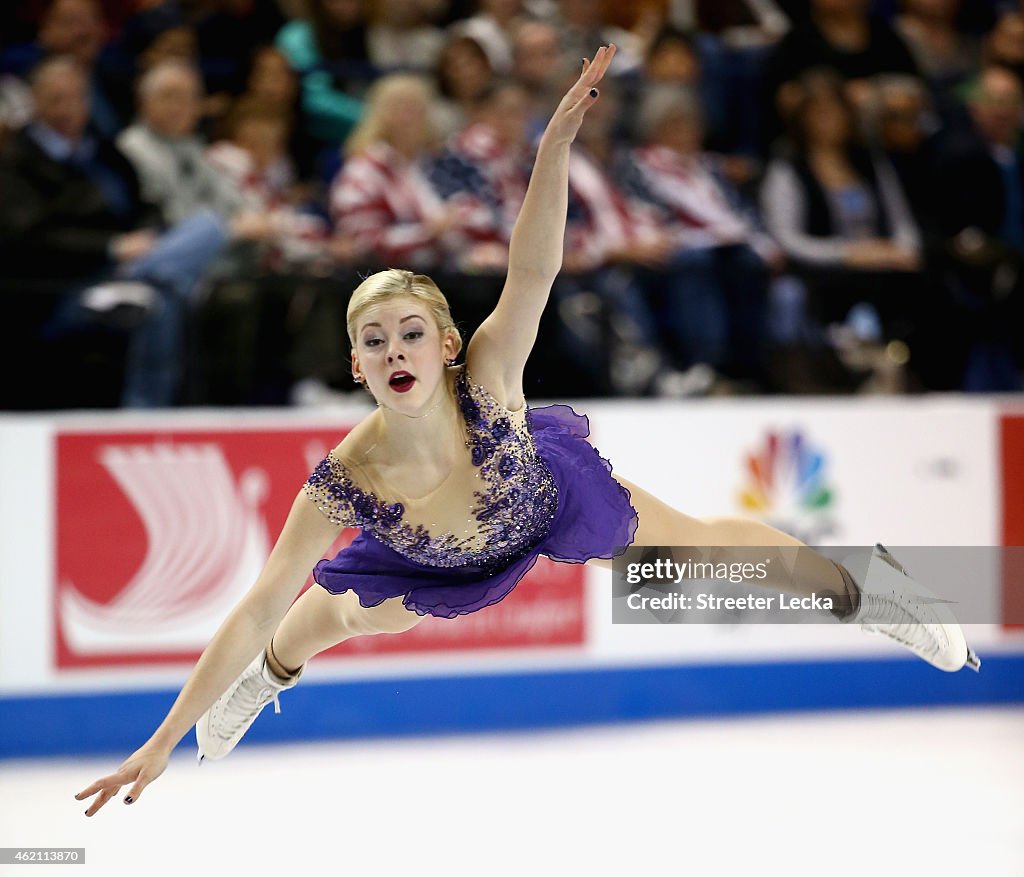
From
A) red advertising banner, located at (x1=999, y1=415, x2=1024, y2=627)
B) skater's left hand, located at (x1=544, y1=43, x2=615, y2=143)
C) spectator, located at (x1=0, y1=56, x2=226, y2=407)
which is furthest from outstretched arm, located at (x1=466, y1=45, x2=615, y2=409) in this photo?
red advertising banner, located at (x1=999, y1=415, x2=1024, y2=627)

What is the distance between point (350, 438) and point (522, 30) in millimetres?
3069

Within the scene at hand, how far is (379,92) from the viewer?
496cm

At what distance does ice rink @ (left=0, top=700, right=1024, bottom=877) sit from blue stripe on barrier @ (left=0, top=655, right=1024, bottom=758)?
9 cm

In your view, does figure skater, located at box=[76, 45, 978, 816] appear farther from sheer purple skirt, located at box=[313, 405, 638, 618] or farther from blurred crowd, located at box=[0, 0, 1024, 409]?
blurred crowd, located at box=[0, 0, 1024, 409]

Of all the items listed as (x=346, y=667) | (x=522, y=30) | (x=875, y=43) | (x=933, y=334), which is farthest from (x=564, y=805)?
(x=875, y=43)

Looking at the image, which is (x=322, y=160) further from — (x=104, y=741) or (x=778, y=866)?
(x=778, y=866)

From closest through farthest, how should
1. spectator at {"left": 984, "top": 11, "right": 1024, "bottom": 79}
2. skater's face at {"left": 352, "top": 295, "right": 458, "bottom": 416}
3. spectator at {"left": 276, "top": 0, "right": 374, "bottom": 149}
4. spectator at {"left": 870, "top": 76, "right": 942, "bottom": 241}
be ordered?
skater's face at {"left": 352, "top": 295, "right": 458, "bottom": 416}
spectator at {"left": 276, "top": 0, "right": 374, "bottom": 149}
spectator at {"left": 870, "top": 76, "right": 942, "bottom": 241}
spectator at {"left": 984, "top": 11, "right": 1024, "bottom": 79}

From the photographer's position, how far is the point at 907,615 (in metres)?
2.94

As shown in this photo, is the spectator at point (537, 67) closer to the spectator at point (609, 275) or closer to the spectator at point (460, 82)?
the spectator at point (460, 82)

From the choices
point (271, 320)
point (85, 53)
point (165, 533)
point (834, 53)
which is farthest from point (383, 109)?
point (834, 53)

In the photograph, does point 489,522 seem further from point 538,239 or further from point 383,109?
point 383,109

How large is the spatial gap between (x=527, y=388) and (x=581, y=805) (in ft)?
3.85

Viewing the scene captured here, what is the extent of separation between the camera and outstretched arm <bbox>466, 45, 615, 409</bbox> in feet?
7.82

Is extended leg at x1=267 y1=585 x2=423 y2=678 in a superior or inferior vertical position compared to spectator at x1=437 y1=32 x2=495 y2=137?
inferior
